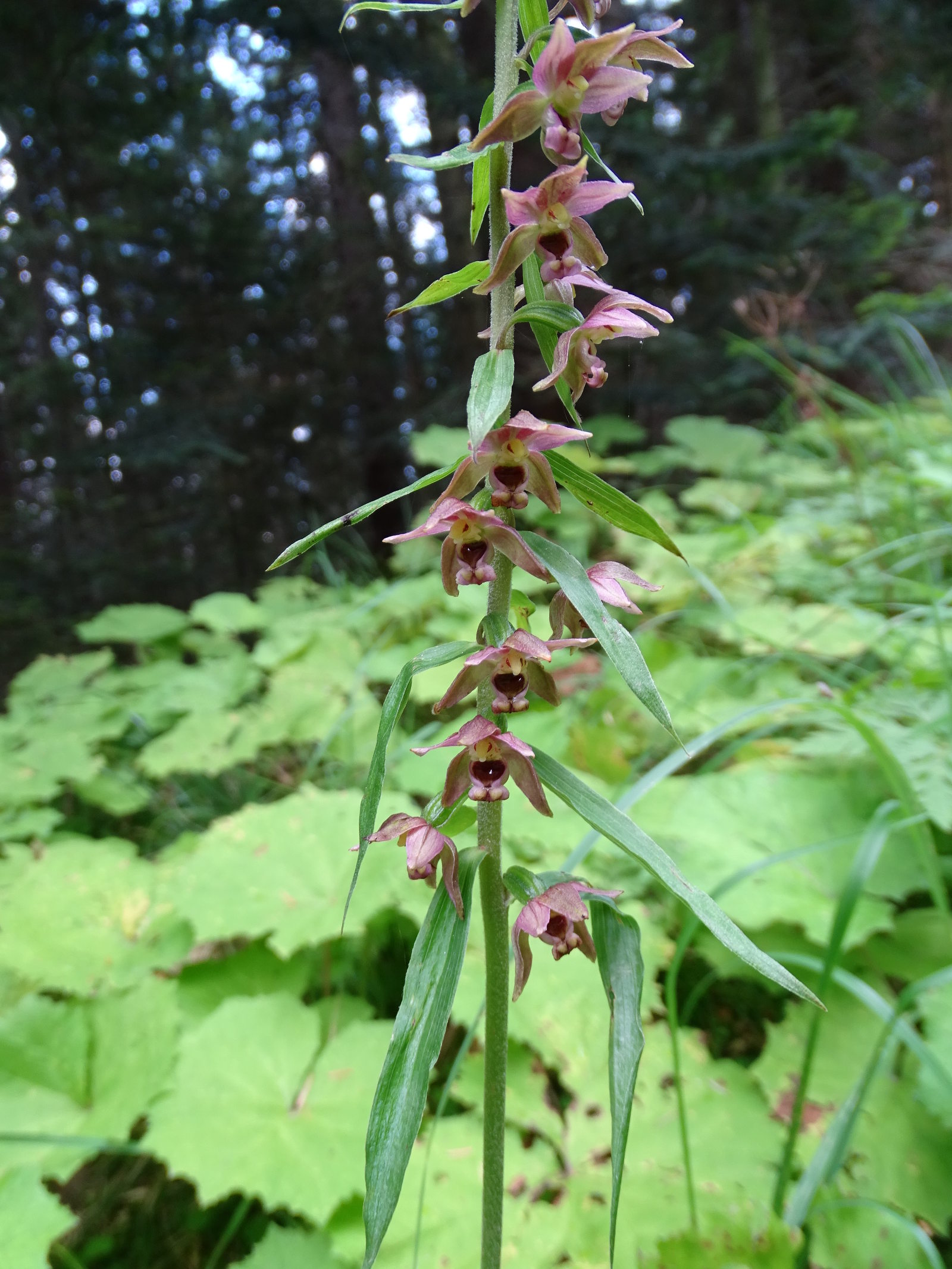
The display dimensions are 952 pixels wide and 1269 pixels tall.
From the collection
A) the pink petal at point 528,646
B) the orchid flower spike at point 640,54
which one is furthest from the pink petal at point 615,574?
the orchid flower spike at point 640,54

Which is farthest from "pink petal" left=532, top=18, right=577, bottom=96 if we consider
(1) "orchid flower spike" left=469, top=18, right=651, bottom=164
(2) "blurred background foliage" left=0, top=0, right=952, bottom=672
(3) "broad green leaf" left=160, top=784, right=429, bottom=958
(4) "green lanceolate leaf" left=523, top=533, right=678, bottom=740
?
(2) "blurred background foliage" left=0, top=0, right=952, bottom=672

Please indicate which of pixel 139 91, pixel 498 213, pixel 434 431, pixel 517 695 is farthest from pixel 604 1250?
pixel 139 91

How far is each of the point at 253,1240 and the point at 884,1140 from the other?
89 cm

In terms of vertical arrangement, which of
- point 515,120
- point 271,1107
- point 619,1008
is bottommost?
point 271,1107

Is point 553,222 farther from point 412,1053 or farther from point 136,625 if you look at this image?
point 136,625

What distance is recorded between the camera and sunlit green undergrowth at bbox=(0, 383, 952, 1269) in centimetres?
98

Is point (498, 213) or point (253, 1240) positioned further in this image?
point (253, 1240)

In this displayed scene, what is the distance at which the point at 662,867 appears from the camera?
1.75ft

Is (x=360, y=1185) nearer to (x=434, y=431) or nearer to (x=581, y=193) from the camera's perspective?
(x=581, y=193)

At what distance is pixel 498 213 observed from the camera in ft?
1.93

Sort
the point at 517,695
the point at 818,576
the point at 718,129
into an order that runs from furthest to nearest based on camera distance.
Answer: the point at 718,129 → the point at 818,576 → the point at 517,695

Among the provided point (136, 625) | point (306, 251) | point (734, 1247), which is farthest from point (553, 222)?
point (306, 251)

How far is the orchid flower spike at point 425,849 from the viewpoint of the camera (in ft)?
1.89

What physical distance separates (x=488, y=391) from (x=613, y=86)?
24 centimetres
